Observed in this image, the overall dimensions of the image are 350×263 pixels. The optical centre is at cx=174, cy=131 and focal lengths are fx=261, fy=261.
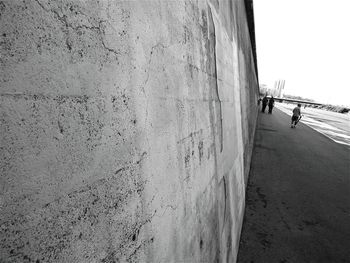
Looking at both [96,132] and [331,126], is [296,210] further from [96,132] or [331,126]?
[331,126]

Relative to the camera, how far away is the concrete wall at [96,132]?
68 centimetres

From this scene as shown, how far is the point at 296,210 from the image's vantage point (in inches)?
223

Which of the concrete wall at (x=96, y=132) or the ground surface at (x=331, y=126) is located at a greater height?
the concrete wall at (x=96, y=132)

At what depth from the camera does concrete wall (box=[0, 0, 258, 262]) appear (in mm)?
675

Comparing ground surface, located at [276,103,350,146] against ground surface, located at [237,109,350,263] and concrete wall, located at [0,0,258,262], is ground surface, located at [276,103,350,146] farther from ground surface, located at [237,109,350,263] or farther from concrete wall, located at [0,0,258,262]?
concrete wall, located at [0,0,258,262]

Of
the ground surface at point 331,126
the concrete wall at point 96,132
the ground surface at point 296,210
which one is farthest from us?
the ground surface at point 331,126

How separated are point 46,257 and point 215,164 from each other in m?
1.93

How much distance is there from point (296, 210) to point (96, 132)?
5824mm

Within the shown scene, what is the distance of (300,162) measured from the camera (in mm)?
9727

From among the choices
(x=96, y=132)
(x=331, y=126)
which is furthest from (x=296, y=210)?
(x=331, y=126)

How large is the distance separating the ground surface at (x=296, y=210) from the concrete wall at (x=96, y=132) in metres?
3.06

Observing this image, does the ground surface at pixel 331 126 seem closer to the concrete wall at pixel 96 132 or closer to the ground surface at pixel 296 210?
the ground surface at pixel 296 210

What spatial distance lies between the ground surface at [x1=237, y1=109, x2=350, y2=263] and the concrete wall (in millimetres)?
3064

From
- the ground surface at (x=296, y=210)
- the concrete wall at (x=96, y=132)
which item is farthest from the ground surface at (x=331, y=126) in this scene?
the concrete wall at (x=96, y=132)
